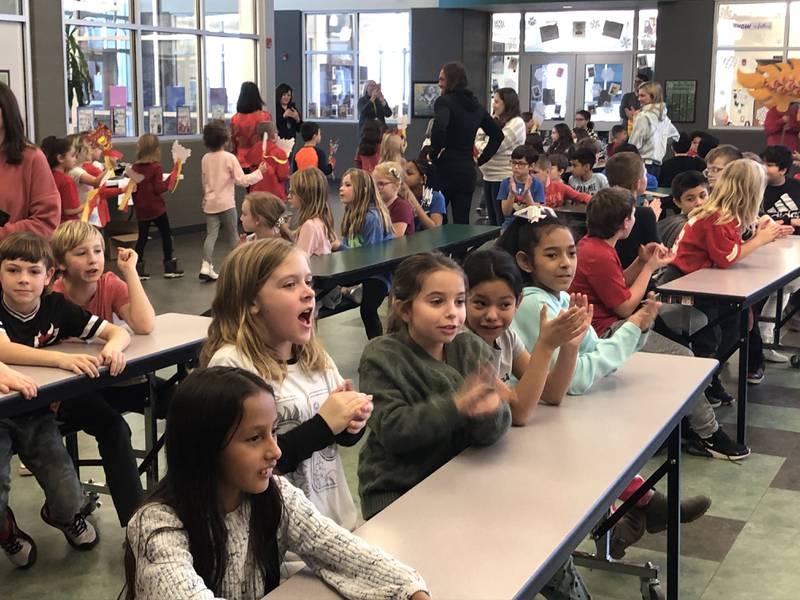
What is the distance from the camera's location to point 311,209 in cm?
634

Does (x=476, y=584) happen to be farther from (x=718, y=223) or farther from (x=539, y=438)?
(x=718, y=223)

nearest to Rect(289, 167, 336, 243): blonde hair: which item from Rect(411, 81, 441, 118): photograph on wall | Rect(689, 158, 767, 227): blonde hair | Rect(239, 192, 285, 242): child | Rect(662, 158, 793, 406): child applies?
Rect(239, 192, 285, 242): child

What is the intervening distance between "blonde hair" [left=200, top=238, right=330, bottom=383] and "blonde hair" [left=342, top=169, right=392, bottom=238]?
3.89 metres

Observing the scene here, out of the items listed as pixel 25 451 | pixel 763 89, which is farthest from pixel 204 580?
pixel 763 89

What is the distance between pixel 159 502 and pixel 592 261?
3126mm

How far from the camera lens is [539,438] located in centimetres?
267

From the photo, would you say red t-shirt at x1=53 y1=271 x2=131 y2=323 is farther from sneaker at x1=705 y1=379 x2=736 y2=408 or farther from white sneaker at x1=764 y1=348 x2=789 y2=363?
white sneaker at x1=764 y1=348 x2=789 y2=363

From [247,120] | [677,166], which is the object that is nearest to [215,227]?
[247,120]

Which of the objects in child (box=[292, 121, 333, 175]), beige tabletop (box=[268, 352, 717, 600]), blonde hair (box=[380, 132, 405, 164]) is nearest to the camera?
beige tabletop (box=[268, 352, 717, 600])

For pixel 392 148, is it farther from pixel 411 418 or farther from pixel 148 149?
pixel 411 418

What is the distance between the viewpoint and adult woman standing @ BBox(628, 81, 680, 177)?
10.9m

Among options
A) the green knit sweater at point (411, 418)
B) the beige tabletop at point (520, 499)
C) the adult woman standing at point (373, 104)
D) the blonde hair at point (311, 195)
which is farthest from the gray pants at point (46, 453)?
the adult woman standing at point (373, 104)

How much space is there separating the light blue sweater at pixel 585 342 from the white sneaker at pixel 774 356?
142 inches

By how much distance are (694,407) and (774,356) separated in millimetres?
2250
